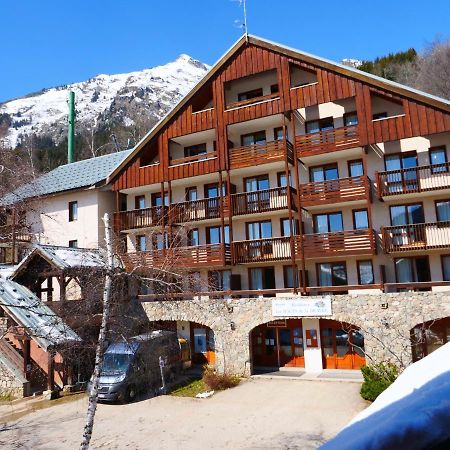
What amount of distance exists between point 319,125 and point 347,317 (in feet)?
36.7

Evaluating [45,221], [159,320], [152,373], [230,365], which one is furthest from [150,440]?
[45,221]

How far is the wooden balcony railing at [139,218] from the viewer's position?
28.6m

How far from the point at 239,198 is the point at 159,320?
847 cm

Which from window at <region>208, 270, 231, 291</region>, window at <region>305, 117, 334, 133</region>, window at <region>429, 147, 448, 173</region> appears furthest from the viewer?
window at <region>208, 270, 231, 291</region>

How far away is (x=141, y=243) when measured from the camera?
29812 mm

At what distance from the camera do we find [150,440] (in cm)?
1388

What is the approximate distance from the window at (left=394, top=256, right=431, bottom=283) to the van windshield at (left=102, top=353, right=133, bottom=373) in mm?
14086

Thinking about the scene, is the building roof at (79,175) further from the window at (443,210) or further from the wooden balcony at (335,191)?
the window at (443,210)

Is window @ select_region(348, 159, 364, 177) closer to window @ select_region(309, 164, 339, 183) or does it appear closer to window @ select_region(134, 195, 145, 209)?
window @ select_region(309, 164, 339, 183)

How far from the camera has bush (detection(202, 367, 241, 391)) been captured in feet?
66.2

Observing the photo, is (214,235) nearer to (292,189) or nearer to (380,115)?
(292,189)

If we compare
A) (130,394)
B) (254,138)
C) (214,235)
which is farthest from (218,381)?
(254,138)

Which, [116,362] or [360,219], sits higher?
[360,219]

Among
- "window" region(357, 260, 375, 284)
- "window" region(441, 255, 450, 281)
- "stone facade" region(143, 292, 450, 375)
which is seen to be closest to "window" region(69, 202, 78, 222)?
"stone facade" region(143, 292, 450, 375)
